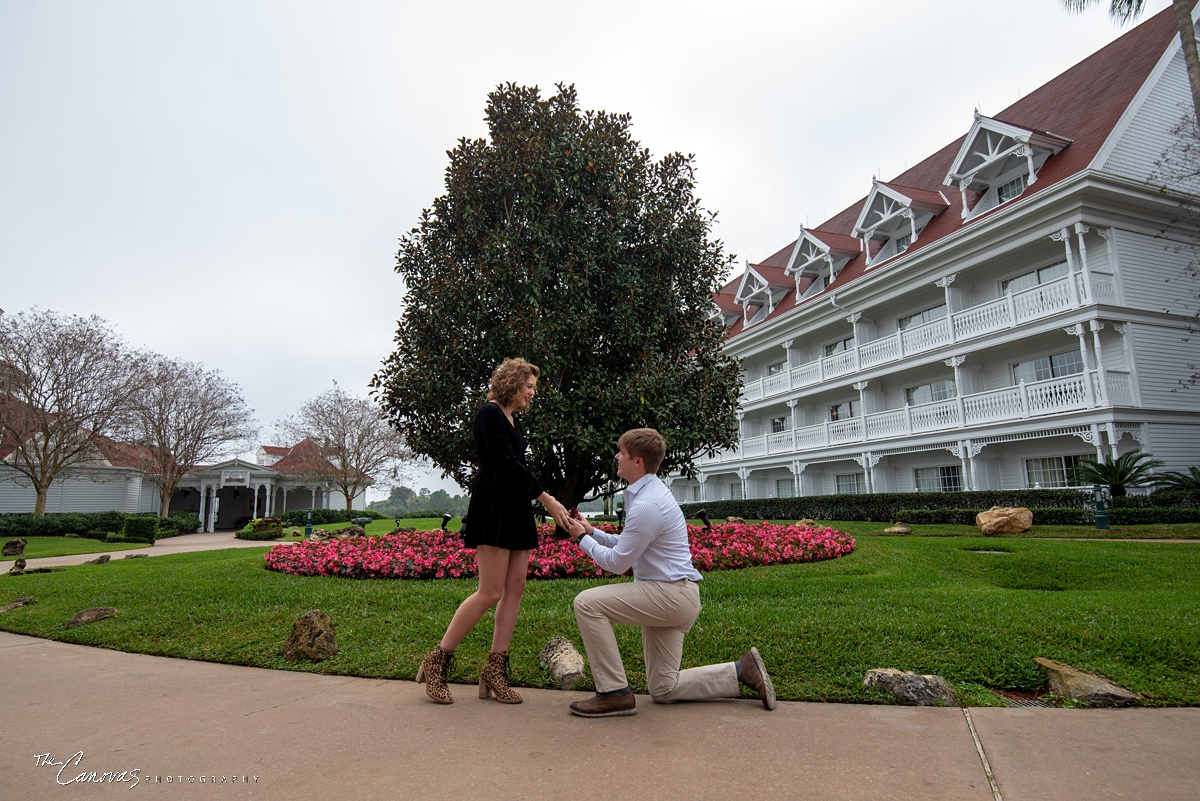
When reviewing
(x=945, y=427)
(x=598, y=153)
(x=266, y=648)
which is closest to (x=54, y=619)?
(x=266, y=648)

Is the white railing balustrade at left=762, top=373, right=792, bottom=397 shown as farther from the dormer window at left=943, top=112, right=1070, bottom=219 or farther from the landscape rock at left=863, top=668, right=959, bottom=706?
the landscape rock at left=863, top=668, right=959, bottom=706

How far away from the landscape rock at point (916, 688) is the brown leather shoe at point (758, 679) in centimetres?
68

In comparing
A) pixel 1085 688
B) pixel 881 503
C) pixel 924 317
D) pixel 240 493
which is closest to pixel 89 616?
pixel 1085 688

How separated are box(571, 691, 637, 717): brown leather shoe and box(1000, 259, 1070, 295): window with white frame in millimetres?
18843

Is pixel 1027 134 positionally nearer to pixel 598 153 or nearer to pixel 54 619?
pixel 598 153

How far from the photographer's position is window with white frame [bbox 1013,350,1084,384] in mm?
17828

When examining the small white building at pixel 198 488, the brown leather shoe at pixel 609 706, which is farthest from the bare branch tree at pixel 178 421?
the brown leather shoe at pixel 609 706

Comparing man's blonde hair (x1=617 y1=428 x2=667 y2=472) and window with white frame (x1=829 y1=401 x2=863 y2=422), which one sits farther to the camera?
window with white frame (x1=829 y1=401 x2=863 y2=422)

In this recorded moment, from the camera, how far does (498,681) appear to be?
151 inches

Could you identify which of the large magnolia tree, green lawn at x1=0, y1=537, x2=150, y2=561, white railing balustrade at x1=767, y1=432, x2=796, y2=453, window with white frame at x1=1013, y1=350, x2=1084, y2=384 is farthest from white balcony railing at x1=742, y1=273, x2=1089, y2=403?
green lawn at x1=0, y1=537, x2=150, y2=561

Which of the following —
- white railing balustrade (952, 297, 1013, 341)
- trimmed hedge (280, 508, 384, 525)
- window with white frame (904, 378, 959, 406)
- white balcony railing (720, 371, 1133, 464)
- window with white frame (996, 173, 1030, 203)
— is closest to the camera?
white balcony railing (720, 371, 1133, 464)

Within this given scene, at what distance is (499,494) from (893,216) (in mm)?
22649

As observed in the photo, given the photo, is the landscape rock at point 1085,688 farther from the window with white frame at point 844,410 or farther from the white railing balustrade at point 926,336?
the window with white frame at point 844,410

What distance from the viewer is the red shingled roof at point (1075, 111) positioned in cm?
1753
